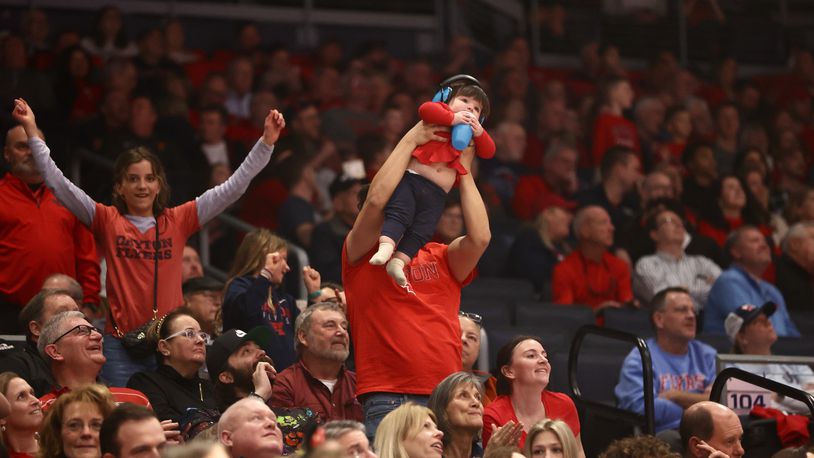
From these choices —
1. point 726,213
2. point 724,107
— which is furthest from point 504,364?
point 724,107

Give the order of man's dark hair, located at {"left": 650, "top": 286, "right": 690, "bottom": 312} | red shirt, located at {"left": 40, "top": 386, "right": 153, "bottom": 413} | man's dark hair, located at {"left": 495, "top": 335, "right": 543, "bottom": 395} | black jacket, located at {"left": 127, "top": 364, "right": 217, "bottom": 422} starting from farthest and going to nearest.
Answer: man's dark hair, located at {"left": 650, "top": 286, "right": 690, "bottom": 312} < man's dark hair, located at {"left": 495, "top": 335, "right": 543, "bottom": 395} < black jacket, located at {"left": 127, "top": 364, "right": 217, "bottom": 422} < red shirt, located at {"left": 40, "top": 386, "right": 153, "bottom": 413}

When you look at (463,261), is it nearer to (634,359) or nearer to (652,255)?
(634,359)

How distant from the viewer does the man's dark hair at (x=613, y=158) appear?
10.2 meters

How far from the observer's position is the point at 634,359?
727 centimetres

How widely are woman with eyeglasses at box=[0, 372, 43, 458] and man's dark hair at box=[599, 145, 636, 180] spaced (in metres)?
5.66

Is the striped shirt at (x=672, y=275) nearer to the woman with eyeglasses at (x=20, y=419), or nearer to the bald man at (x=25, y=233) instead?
the bald man at (x=25, y=233)

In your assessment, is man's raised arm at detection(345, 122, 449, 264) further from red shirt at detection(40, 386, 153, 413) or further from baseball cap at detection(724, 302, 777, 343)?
baseball cap at detection(724, 302, 777, 343)

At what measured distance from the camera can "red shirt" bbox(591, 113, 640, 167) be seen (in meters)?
11.2

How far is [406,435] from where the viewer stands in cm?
519

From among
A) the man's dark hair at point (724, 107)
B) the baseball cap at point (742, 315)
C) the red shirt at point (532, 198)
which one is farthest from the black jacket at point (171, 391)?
the man's dark hair at point (724, 107)

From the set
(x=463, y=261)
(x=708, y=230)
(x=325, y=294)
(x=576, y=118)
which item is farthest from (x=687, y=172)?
(x=463, y=261)

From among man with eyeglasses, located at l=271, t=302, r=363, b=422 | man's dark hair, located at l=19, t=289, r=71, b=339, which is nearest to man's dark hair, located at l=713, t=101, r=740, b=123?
man with eyeglasses, located at l=271, t=302, r=363, b=422

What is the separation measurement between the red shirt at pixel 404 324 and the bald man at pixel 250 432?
556 mm

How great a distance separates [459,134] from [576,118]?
665 cm
